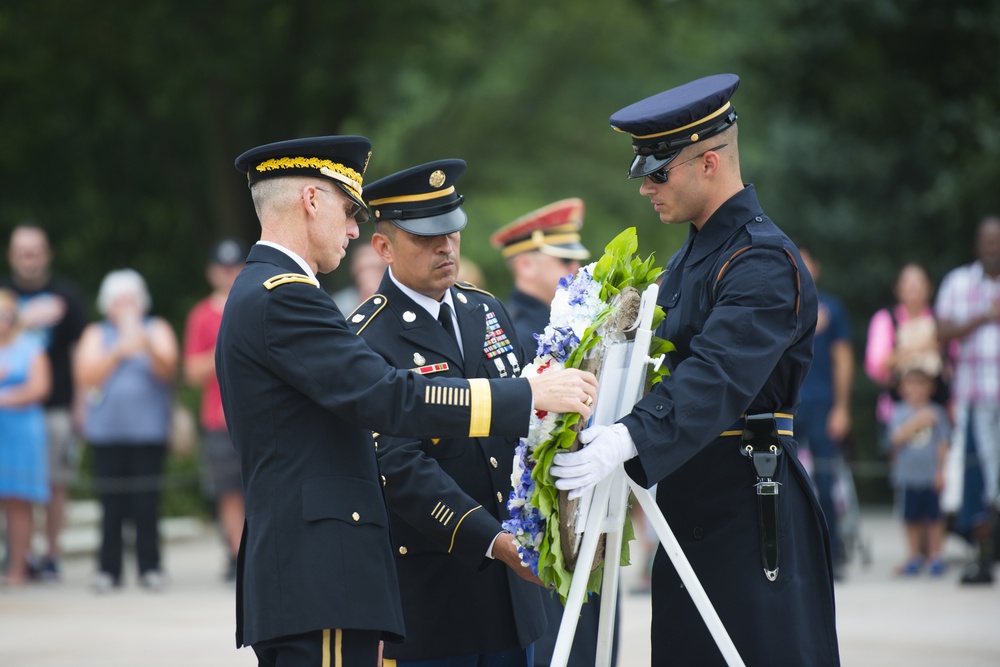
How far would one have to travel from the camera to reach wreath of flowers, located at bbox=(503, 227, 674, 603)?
12.6ft

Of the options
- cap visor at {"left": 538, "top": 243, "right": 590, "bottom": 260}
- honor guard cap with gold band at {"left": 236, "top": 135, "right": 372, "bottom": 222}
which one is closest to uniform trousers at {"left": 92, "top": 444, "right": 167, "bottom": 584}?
cap visor at {"left": 538, "top": 243, "right": 590, "bottom": 260}

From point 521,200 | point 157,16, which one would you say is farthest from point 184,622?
point 521,200

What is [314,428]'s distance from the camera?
3.79 meters

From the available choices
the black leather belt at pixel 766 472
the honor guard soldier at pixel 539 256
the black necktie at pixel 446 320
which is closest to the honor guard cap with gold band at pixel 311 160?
the black necktie at pixel 446 320

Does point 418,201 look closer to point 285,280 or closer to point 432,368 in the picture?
point 432,368

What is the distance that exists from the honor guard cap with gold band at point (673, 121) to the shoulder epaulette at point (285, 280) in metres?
1.04

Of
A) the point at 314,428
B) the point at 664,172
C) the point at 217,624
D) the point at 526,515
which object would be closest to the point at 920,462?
the point at 217,624

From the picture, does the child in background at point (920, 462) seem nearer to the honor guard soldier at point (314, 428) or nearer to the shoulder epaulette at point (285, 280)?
the honor guard soldier at point (314, 428)

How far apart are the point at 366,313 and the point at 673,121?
1242 millimetres

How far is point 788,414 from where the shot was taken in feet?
13.7

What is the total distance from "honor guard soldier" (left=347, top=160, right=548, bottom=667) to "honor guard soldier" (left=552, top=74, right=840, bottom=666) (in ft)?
1.79

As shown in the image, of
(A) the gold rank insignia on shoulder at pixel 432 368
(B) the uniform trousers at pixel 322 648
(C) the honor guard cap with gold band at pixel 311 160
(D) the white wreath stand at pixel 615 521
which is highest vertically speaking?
(C) the honor guard cap with gold band at pixel 311 160

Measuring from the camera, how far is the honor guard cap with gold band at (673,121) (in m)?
4.07

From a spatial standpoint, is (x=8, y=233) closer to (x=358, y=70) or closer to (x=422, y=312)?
(x=358, y=70)
